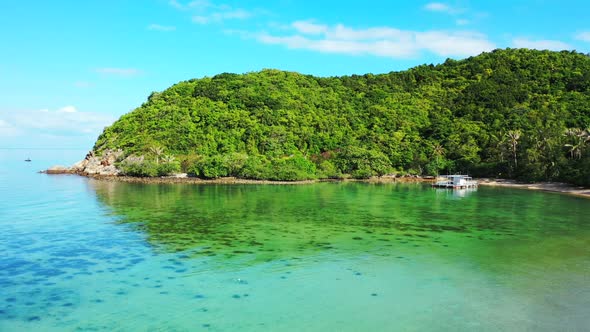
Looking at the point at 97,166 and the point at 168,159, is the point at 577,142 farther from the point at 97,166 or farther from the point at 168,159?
the point at 97,166

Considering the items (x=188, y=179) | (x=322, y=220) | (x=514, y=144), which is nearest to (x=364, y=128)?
(x=514, y=144)

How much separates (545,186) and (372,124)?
1764 inches

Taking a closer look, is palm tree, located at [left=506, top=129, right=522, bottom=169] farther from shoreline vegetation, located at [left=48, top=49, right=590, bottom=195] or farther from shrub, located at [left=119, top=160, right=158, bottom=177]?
shrub, located at [left=119, top=160, right=158, bottom=177]

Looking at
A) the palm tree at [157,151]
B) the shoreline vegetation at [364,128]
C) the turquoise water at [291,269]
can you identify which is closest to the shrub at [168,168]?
the shoreline vegetation at [364,128]

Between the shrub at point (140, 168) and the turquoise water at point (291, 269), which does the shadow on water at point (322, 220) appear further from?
the shrub at point (140, 168)

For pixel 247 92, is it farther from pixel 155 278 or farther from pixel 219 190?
pixel 155 278

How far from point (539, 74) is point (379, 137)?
153ft

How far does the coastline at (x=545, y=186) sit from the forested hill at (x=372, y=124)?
134 centimetres

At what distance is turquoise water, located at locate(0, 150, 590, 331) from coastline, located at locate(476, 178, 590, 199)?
20.7 meters

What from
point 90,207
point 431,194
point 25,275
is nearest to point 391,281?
point 25,275

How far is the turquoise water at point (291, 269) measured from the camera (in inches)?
590

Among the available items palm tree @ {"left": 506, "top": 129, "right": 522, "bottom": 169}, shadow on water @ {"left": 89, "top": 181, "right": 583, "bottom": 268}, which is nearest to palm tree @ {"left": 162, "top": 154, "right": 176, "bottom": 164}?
shadow on water @ {"left": 89, "top": 181, "right": 583, "bottom": 268}

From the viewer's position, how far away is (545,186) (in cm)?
6512

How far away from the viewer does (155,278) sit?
1917 cm
